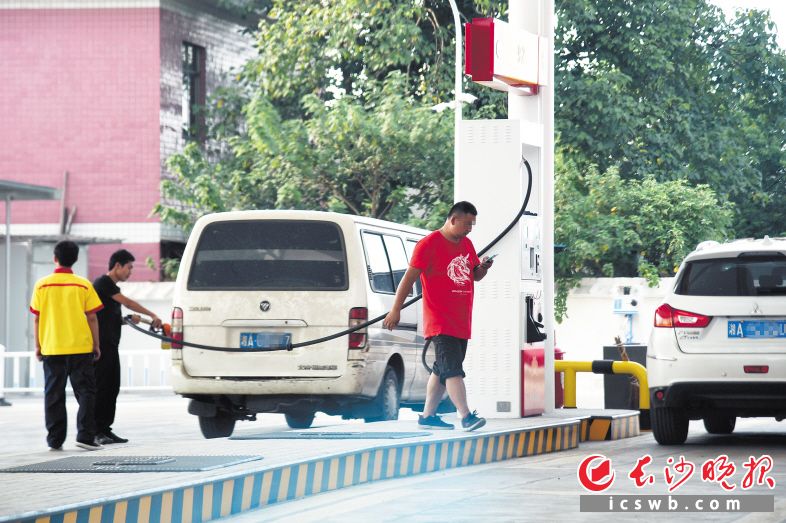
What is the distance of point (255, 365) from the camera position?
14.4 metres

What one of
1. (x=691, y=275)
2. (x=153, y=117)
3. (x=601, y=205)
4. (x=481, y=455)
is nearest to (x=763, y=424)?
(x=691, y=275)

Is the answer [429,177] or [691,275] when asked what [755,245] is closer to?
[691,275]

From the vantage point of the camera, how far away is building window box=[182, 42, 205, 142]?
32812 millimetres

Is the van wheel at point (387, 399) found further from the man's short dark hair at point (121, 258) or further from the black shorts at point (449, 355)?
the man's short dark hair at point (121, 258)

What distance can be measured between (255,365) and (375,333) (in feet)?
3.77

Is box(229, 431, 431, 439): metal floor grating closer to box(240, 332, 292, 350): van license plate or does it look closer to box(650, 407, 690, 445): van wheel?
box(240, 332, 292, 350): van license plate

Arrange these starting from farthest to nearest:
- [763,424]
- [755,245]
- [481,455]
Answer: [763,424] → [755,245] → [481,455]

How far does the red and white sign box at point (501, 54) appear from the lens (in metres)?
14.0

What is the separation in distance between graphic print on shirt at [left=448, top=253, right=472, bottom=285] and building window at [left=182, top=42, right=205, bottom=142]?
2091cm

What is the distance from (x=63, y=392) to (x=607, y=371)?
230 inches

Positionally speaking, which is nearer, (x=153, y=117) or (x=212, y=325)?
(x=212, y=325)

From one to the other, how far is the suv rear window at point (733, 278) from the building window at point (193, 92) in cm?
2077

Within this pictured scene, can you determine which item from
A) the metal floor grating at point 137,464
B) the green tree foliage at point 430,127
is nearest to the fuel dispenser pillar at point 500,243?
the metal floor grating at point 137,464

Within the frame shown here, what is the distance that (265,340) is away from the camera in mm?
14391
